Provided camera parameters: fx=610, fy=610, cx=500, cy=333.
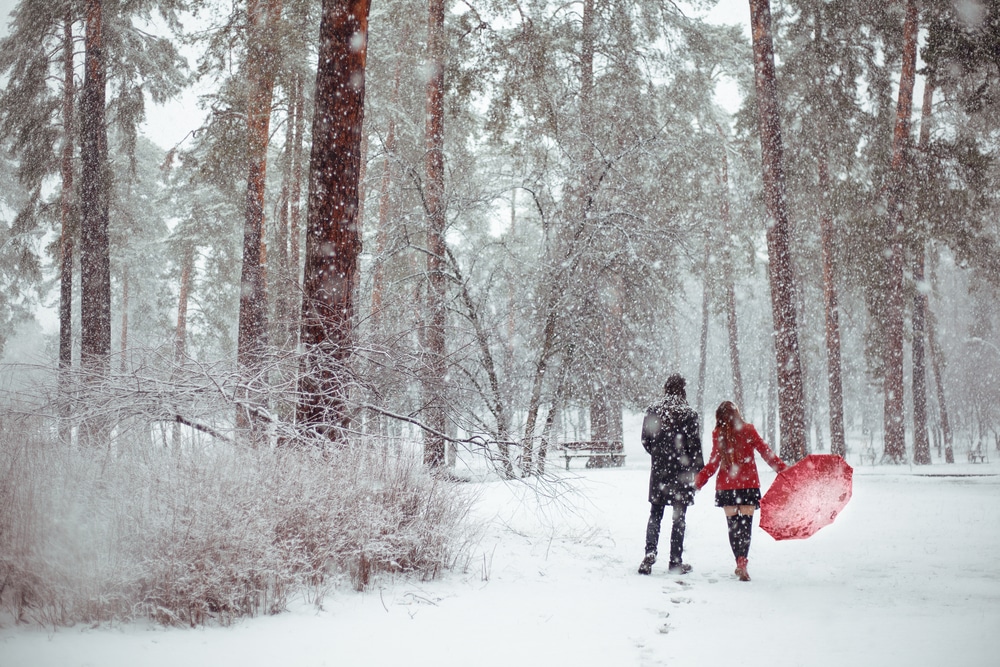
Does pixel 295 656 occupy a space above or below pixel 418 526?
below

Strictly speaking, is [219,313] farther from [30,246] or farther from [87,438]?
[87,438]

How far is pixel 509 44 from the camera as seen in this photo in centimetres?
1058

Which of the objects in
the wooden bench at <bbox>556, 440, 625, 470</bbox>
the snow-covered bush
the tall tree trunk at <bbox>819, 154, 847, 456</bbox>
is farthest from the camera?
the tall tree trunk at <bbox>819, 154, 847, 456</bbox>

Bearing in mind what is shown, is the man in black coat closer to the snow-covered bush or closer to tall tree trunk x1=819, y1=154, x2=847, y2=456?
the snow-covered bush

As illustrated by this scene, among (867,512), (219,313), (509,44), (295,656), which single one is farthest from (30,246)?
(867,512)

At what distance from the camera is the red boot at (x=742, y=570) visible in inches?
219

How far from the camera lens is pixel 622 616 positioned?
4379mm

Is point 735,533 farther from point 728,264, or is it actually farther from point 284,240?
point 728,264

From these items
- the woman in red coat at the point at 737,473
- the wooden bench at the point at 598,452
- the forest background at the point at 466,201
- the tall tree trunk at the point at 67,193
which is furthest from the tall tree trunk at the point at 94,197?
the woman in red coat at the point at 737,473

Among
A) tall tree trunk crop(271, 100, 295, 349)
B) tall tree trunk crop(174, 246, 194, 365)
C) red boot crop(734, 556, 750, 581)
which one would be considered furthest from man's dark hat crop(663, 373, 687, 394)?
tall tree trunk crop(174, 246, 194, 365)

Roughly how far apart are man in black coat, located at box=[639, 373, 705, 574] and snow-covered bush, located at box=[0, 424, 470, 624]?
2391mm

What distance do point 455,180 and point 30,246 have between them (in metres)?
12.5

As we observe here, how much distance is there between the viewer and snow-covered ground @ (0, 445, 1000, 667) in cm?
335

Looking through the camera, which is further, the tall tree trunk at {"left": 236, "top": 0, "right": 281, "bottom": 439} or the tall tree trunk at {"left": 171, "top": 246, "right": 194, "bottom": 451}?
the tall tree trunk at {"left": 236, "top": 0, "right": 281, "bottom": 439}
